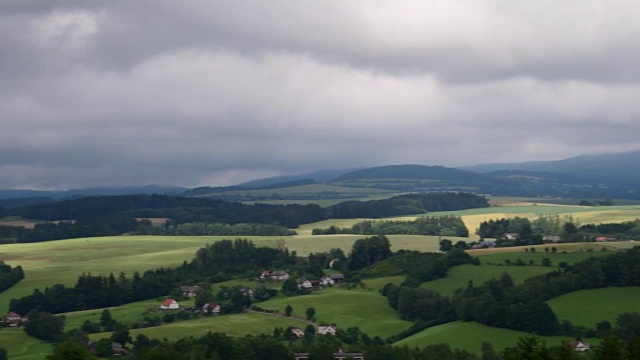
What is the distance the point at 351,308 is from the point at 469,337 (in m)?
18.3

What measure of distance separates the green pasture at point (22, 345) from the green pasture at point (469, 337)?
2849 cm

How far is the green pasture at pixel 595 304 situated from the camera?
86875 millimetres

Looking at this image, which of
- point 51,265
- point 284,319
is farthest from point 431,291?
point 51,265

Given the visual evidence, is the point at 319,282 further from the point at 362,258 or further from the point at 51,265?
the point at 51,265

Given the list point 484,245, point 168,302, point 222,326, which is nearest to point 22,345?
point 222,326

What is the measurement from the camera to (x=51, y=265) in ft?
430

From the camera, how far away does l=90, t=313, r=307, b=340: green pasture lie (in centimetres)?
8662

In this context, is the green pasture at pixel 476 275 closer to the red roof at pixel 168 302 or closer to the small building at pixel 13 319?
the red roof at pixel 168 302

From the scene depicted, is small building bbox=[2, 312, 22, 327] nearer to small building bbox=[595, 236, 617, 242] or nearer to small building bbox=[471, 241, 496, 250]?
small building bbox=[471, 241, 496, 250]

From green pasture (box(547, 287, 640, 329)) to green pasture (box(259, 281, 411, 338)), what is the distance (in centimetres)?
1383

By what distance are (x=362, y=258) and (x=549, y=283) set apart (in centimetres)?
3881

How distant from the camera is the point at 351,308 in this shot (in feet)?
325

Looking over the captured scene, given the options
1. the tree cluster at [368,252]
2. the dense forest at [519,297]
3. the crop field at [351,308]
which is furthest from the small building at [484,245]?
the dense forest at [519,297]

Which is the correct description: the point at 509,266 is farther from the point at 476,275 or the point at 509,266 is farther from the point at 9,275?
the point at 9,275
